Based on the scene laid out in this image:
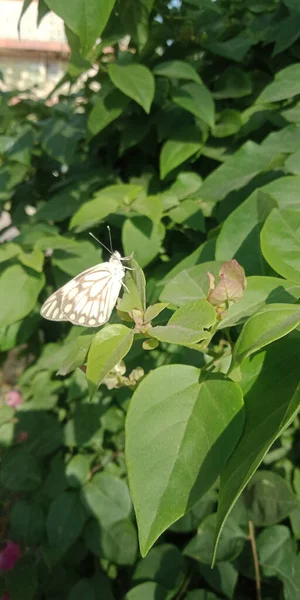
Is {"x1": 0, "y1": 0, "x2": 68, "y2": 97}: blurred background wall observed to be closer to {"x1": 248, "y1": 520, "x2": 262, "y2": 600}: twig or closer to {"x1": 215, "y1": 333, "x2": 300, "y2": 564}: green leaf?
{"x1": 248, "y1": 520, "x2": 262, "y2": 600}: twig

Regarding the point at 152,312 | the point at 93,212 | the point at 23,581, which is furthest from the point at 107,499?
the point at 152,312

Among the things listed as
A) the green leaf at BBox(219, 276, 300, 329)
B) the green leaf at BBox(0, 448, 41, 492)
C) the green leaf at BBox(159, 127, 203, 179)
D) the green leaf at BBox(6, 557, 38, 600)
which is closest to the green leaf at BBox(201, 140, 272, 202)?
the green leaf at BBox(159, 127, 203, 179)

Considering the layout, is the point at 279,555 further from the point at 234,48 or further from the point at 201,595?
the point at 234,48

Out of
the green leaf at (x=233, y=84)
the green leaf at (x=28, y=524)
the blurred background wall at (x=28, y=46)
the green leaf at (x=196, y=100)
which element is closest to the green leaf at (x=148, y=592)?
the green leaf at (x=28, y=524)

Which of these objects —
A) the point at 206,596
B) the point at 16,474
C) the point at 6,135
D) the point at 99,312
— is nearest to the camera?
the point at 99,312

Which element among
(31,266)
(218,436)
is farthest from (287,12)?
(218,436)

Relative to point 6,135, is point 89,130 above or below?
above

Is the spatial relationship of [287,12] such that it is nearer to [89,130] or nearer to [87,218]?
[89,130]
